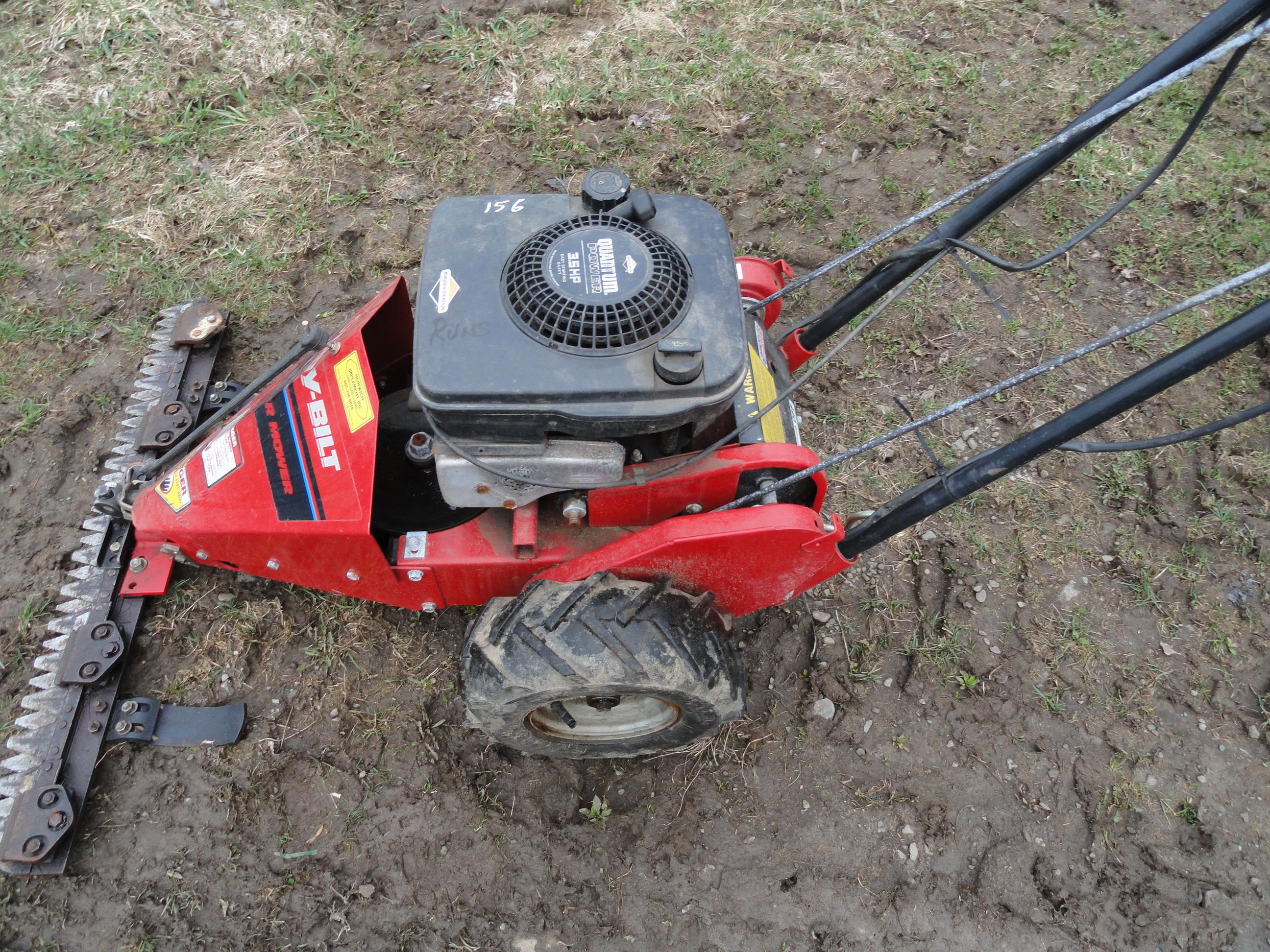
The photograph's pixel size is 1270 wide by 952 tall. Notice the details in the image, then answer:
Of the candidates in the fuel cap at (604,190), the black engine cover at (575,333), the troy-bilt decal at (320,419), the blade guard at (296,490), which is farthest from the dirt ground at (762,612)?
the fuel cap at (604,190)

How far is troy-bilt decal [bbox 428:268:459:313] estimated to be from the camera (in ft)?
6.28

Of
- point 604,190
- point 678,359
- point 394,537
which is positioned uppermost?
point 604,190

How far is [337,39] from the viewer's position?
179 inches

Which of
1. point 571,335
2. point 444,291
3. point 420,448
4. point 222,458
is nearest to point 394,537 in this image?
point 420,448

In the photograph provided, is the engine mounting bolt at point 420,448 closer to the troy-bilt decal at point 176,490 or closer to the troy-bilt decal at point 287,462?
the troy-bilt decal at point 287,462

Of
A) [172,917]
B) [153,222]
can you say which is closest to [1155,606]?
[172,917]

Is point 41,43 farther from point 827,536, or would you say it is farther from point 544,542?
point 827,536

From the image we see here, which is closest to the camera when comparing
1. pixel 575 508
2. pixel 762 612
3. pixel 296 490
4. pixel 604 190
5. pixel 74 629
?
pixel 604 190

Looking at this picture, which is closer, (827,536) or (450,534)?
(827,536)

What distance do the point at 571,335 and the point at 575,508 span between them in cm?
51

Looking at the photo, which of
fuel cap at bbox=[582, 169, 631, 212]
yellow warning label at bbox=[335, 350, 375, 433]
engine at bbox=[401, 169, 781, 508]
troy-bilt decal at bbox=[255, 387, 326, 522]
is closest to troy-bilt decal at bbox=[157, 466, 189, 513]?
troy-bilt decal at bbox=[255, 387, 326, 522]

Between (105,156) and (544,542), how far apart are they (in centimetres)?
342

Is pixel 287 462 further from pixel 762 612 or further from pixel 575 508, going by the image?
pixel 762 612

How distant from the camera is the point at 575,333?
185 centimetres
